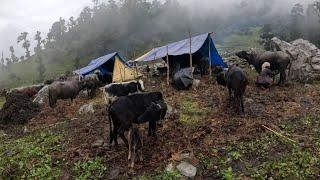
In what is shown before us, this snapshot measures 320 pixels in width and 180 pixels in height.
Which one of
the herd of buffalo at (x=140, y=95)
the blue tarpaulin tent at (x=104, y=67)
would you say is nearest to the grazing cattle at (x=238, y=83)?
the herd of buffalo at (x=140, y=95)

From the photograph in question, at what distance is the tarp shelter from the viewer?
2753 centimetres

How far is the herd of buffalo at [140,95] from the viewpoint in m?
11.8

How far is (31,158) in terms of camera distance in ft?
42.2

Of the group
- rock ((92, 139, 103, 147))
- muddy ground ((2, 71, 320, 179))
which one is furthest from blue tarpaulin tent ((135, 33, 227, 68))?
rock ((92, 139, 103, 147))

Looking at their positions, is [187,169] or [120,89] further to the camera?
[120,89]

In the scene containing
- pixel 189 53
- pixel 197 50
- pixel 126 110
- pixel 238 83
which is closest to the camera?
pixel 126 110

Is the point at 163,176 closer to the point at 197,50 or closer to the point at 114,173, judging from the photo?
the point at 114,173

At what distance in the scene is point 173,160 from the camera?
11445 mm

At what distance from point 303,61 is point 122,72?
11.2 m

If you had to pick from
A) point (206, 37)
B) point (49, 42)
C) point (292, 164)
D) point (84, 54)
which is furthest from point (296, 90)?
point (49, 42)

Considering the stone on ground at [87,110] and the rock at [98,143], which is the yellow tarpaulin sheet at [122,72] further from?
the rock at [98,143]

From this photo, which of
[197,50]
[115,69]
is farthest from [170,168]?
[115,69]

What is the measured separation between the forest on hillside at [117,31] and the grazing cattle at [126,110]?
73486 millimetres

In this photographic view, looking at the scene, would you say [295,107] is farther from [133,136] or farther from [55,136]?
[55,136]
